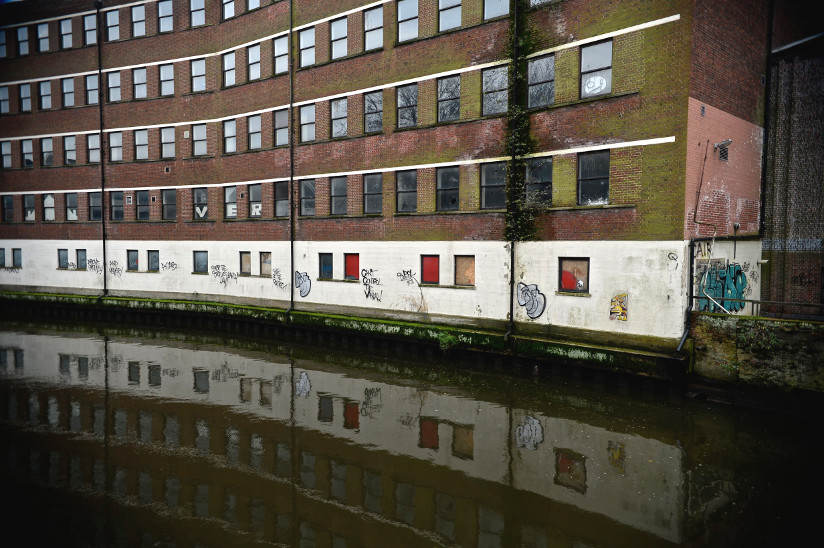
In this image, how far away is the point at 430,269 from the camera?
19.7m

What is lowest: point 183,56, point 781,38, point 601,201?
point 601,201

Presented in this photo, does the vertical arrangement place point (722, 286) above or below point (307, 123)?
below

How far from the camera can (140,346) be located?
20.4 metres

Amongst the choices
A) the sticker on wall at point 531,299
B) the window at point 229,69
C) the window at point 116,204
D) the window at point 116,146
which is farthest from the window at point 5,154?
the sticker on wall at point 531,299

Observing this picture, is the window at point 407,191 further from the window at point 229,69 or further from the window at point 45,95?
the window at point 45,95

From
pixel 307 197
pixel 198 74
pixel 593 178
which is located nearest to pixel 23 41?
pixel 198 74

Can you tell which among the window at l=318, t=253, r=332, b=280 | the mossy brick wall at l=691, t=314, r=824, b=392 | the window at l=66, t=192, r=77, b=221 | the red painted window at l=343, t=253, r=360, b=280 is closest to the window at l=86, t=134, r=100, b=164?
the window at l=66, t=192, r=77, b=221

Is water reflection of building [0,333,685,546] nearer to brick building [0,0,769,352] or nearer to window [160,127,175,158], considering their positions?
brick building [0,0,769,352]

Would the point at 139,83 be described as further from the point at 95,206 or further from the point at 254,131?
the point at 254,131

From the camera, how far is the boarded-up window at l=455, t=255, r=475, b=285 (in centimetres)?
1867

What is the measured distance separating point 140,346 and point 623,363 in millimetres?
16684

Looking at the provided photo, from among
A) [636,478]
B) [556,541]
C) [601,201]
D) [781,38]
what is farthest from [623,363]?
[781,38]

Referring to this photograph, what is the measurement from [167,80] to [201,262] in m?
9.57

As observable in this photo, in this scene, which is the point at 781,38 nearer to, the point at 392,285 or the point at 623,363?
the point at 623,363
